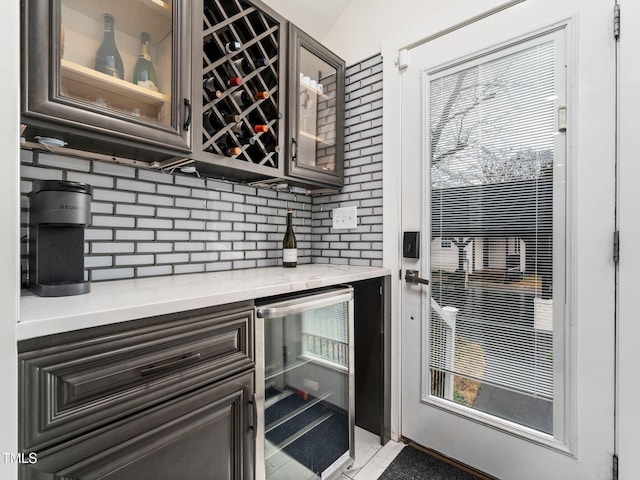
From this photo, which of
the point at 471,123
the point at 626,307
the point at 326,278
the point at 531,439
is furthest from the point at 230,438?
the point at 471,123

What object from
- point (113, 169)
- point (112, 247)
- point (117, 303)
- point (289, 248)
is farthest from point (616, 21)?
point (112, 247)

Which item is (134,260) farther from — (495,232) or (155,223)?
(495,232)

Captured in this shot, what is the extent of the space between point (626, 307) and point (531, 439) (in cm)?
70

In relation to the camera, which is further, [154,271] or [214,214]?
[214,214]

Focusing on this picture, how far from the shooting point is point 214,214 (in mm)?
1691

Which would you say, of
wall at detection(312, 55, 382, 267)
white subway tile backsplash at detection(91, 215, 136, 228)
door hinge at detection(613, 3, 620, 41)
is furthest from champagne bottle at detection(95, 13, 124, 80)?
door hinge at detection(613, 3, 620, 41)

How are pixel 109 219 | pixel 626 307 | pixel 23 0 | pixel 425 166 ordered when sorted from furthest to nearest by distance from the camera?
pixel 425 166
pixel 109 219
pixel 626 307
pixel 23 0

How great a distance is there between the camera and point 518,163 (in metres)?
1.45

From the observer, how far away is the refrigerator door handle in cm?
110

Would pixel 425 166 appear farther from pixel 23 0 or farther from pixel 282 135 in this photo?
pixel 23 0

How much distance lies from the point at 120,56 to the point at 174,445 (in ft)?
4.25

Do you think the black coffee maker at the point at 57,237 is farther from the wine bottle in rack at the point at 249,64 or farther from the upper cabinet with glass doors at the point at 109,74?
the wine bottle in rack at the point at 249,64

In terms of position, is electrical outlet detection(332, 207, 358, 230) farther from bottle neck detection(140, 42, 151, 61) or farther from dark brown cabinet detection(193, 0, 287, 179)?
bottle neck detection(140, 42, 151, 61)

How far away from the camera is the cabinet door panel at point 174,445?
0.70 metres
